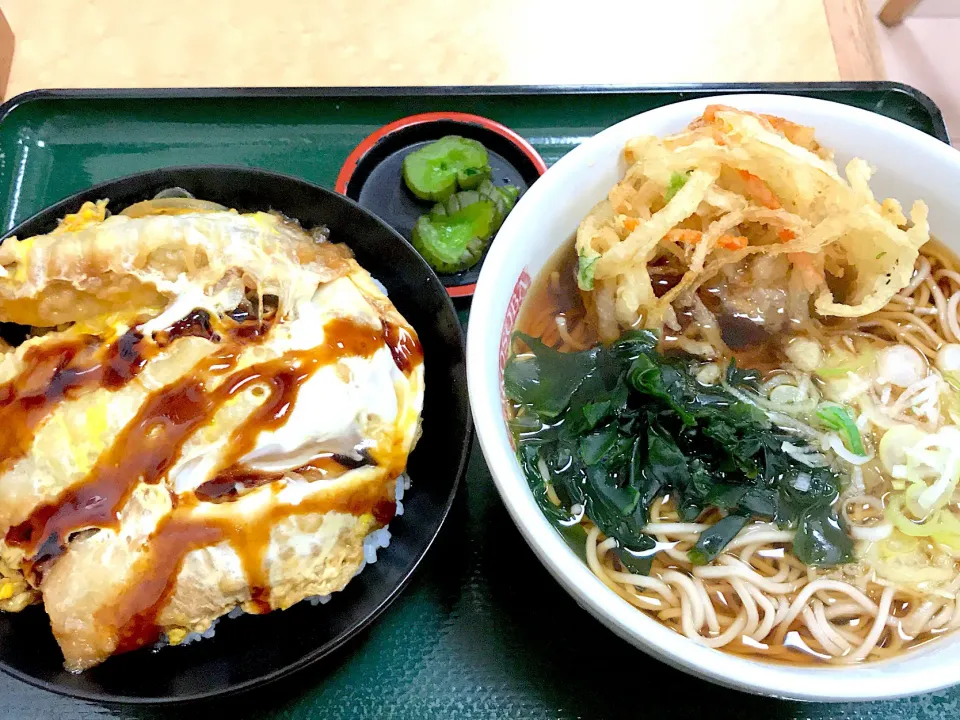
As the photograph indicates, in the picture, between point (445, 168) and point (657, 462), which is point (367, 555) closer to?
point (657, 462)

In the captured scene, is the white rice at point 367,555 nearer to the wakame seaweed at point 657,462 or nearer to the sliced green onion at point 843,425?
the wakame seaweed at point 657,462

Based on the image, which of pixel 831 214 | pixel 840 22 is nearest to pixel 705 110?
pixel 831 214

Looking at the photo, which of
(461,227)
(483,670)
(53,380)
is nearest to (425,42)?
(461,227)

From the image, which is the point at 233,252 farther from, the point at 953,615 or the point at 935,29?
the point at 935,29

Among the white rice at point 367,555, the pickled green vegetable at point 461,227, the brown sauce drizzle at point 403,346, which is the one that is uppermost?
the pickled green vegetable at point 461,227

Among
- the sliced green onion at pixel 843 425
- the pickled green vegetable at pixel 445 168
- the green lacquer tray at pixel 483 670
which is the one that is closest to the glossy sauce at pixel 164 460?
the green lacquer tray at pixel 483 670

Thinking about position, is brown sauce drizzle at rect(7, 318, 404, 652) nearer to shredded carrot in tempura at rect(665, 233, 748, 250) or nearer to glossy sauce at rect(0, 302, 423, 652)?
glossy sauce at rect(0, 302, 423, 652)

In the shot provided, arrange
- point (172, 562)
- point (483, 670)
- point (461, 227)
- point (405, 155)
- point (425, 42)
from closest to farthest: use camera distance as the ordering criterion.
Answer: point (172, 562) < point (483, 670) < point (461, 227) < point (405, 155) < point (425, 42)
